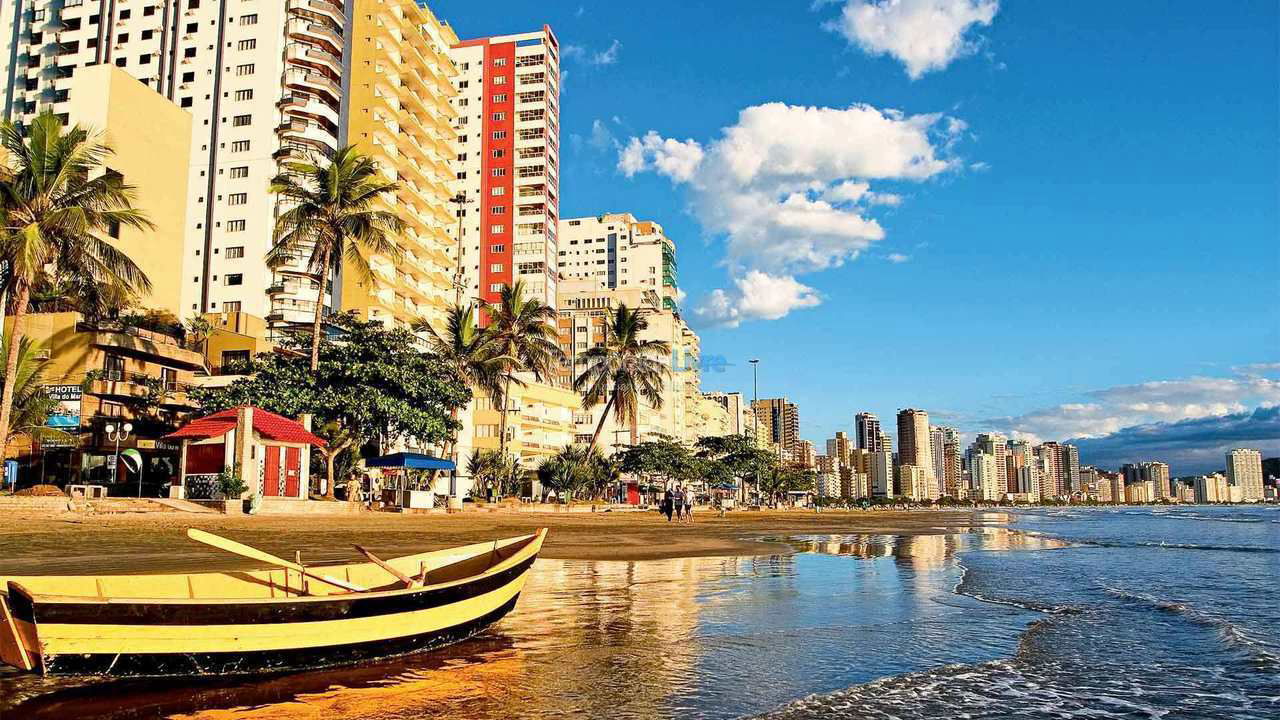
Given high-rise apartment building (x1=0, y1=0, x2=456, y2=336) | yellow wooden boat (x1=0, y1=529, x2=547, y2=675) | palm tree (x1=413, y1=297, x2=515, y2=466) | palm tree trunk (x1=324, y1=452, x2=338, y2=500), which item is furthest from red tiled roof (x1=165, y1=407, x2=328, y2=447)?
high-rise apartment building (x1=0, y1=0, x2=456, y2=336)

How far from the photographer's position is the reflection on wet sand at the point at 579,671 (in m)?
7.42

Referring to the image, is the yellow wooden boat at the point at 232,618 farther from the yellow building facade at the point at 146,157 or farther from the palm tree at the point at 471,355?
the yellow building facade at the point at 146,157

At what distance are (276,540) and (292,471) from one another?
538 inches

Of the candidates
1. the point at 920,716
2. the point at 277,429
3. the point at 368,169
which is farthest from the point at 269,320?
the point at 920,716

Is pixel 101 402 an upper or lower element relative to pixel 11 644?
upper

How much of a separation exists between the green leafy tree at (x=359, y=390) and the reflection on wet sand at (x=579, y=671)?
26.3 metres

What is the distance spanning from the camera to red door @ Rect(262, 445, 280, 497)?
33406 millimetres

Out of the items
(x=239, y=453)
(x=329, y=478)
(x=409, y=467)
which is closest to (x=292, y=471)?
(x=239, y=453)

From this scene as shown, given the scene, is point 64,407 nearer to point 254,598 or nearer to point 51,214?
point 51,214

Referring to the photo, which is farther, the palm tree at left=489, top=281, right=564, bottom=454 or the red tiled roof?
the palm tree at left=489, top=281, right=564, bottom=454

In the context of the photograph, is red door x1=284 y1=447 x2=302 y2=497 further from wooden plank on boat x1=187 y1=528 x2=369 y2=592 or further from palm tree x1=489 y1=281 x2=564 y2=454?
wooden plank on boat x1=187 y1=528 x2=369 y2=592

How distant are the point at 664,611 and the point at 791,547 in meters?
17.0

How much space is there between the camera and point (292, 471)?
34812mm

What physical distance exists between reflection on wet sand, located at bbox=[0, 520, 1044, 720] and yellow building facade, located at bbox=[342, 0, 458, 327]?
200 ft
